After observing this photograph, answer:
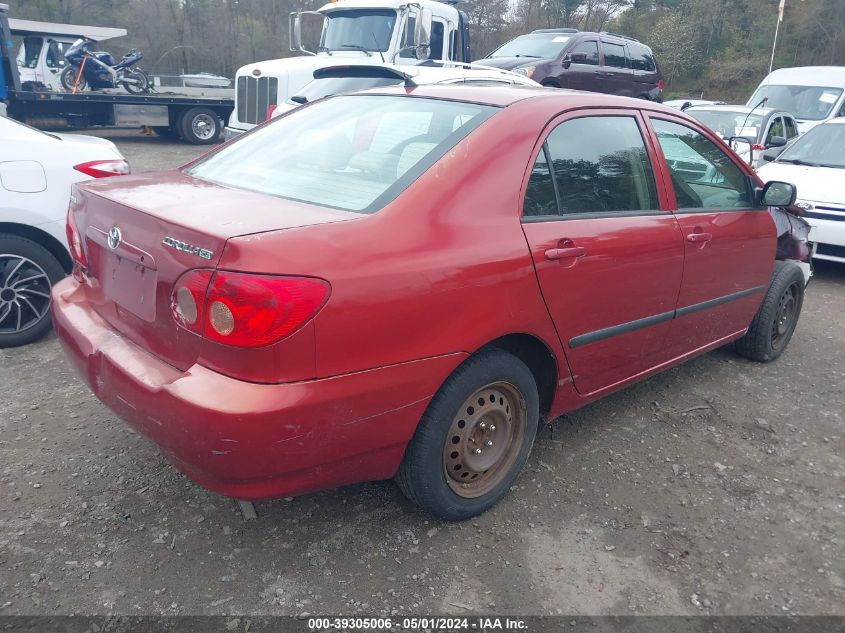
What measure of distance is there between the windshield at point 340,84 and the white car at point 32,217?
3.99 m

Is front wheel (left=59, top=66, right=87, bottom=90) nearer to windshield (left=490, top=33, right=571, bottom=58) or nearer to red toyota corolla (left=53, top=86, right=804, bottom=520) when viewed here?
windshield (left=490, top=33, right=571, bottom=58)

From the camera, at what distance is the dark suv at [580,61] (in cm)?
1173

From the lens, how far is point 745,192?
3.98 meters

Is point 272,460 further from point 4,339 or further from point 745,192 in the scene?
point 745,192

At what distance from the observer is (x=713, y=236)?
357 cm

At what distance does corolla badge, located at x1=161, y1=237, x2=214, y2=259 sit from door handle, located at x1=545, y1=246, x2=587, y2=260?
1.30m

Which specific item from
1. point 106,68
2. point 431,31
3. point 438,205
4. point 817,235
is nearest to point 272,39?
point 106,68

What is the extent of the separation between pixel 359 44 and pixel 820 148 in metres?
6.48

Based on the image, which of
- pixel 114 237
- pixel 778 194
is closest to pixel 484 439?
pixel 114 237

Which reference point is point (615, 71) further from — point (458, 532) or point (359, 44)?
point (458, 532)

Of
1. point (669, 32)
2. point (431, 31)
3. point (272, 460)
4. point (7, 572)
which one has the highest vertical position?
point (669, 32)

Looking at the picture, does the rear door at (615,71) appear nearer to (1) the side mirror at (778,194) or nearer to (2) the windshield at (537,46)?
(2) the windshield at (537,46)

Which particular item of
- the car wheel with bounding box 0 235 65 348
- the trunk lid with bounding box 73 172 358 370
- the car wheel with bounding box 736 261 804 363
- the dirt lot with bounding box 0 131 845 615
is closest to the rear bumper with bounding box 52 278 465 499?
the trunk lid with bounding box 73 172 358 370

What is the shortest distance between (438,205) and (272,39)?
45185mm
